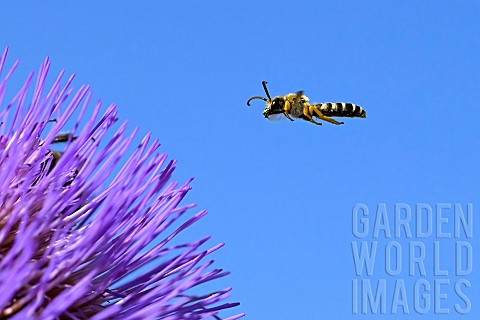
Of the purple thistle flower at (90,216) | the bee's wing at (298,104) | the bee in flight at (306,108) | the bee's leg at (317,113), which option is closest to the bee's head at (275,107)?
the bee in flight at (306,108)

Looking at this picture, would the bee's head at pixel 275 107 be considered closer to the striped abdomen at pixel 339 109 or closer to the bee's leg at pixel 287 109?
the bee's leg at pixel 287 109

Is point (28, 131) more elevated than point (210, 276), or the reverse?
point (28, 131)

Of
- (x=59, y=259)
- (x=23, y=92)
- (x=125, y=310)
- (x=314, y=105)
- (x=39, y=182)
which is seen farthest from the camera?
(x=314, y=105)

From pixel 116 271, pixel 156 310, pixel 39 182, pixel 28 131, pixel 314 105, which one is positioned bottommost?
pixel 156 310

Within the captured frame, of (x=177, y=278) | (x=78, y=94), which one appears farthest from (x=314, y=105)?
(x=177, y=278)

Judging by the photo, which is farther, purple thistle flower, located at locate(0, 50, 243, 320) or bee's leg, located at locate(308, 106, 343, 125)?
bee's leg, located at locate(308, 106, 343, 125)

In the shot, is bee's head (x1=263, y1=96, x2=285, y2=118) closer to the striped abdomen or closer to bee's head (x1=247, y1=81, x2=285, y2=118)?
bee's head (x1=247, y1=81, x2=285, y2=118)

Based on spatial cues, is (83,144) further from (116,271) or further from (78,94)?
(116,271)

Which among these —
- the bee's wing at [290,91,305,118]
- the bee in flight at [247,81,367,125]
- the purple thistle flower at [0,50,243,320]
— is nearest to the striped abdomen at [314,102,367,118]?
the bee in flight at [247,81,367,125]
